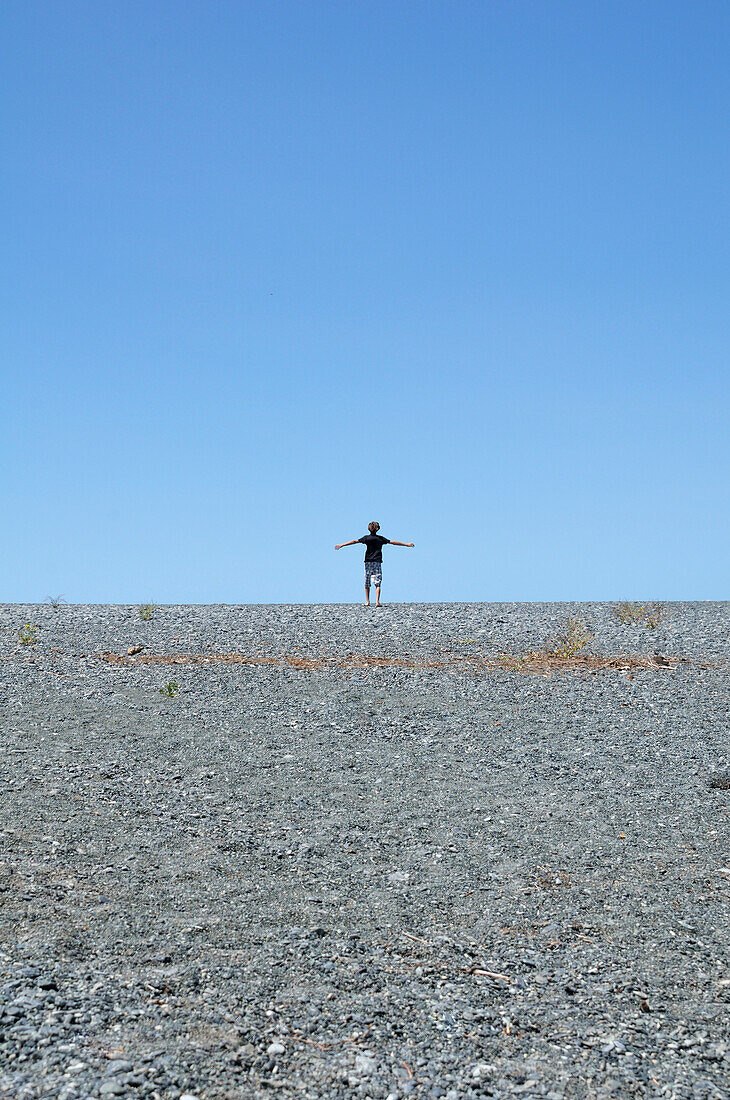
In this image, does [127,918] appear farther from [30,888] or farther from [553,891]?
[553,891]

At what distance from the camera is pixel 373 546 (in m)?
18.7

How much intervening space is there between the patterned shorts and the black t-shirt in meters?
0.11

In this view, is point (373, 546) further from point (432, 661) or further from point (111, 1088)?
point (111, 1088)

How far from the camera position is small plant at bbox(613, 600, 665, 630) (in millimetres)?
16438

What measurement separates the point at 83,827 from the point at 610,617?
42.3 ft

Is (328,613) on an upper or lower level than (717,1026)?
upper

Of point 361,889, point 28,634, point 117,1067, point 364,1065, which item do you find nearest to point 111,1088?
point 117,1067

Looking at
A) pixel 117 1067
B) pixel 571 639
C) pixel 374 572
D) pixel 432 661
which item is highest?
pixel 374 572

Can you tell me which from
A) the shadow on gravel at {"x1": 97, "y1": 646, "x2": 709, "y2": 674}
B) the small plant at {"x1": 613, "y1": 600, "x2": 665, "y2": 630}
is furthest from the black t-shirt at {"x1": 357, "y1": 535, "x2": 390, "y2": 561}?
the shadow on gravel at {"x1": 97, "y1": 646, "x2": 709, "y2": 674}

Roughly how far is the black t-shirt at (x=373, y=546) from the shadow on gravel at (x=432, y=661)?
569 cm

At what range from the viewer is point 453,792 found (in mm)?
7246

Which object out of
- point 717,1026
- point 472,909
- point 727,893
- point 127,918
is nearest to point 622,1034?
point 717,1026

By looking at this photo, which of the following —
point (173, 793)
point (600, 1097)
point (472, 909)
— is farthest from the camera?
point (173, 793)

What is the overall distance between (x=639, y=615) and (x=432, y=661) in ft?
19.7
